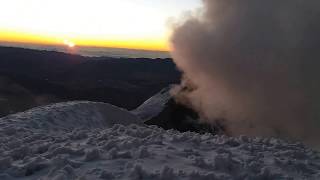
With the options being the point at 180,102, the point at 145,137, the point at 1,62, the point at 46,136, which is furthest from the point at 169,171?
the point at 1,62

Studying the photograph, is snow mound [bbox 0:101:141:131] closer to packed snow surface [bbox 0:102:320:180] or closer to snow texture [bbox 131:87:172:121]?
packed snow surface [bbox 0:102:320:180]

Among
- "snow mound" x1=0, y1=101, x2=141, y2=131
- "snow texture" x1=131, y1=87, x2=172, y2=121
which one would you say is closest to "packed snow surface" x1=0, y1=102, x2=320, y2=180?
"snow mound" x1=0, y1=101, x2=141, y2=131

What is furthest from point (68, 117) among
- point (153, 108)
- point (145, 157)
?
point (153, 108)

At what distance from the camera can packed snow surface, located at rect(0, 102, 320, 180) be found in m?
7.59

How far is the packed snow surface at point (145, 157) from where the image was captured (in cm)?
759

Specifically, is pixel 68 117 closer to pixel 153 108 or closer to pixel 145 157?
pixel 145 157

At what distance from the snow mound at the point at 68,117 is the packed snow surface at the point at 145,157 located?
2.17 metres

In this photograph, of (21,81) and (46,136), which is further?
(21,81)

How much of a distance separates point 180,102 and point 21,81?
7824 centimetres

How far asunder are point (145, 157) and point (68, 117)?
878cm

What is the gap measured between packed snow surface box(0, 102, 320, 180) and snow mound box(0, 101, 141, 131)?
7.11 feet

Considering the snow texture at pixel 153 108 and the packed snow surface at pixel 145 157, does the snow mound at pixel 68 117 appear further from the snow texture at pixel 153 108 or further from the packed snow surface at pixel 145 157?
the snow texture at pixel 153 108

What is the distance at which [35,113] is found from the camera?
1590 centimetres

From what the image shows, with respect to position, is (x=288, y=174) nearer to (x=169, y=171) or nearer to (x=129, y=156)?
(x=169, y=171)
